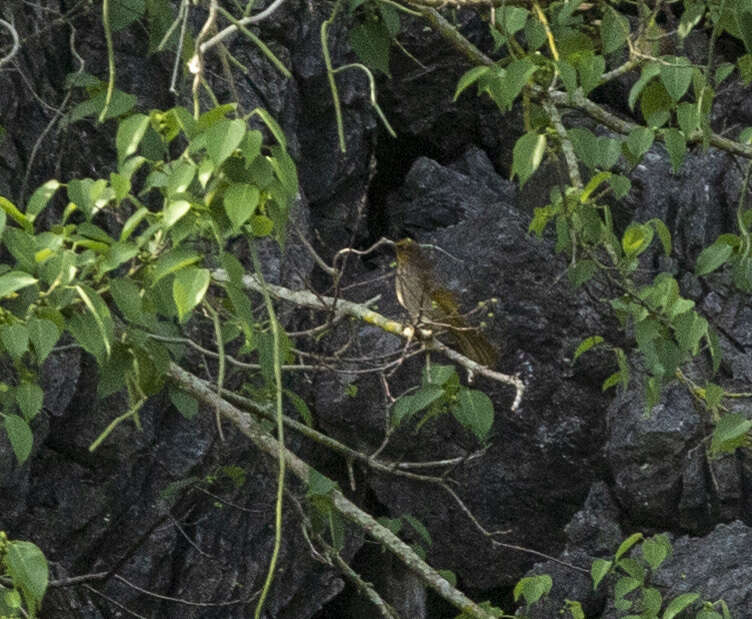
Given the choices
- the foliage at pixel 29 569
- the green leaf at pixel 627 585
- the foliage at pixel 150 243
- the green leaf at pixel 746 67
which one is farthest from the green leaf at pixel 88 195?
the green leaf at pixel 627 585

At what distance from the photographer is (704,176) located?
4.54 metres

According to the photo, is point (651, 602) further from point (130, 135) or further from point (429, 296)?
point (130, 135)

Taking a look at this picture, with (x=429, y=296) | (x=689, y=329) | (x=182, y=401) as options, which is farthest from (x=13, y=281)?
(x=429, y=296)

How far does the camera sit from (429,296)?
12.1 feet

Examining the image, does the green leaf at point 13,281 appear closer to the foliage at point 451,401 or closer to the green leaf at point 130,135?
the green leaf at point 130,135

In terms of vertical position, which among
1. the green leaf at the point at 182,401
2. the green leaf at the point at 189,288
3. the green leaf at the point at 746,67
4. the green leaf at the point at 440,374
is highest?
the green leaf at the point at 189,288

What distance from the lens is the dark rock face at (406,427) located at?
11.5ft

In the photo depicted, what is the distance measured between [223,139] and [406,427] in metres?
2.43

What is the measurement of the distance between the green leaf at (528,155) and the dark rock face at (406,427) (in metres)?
1.18

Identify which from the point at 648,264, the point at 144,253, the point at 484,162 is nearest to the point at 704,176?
the point at 648,264

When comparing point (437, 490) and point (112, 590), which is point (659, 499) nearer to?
point (437, 490)

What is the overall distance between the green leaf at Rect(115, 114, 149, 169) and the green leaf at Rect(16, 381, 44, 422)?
1.52 ft

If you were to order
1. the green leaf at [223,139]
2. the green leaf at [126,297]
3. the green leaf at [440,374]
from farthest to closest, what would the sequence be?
the green leaf at [440,374], the green leaf at [126,297], the green leaf at [223,139]

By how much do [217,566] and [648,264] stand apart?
166cm
